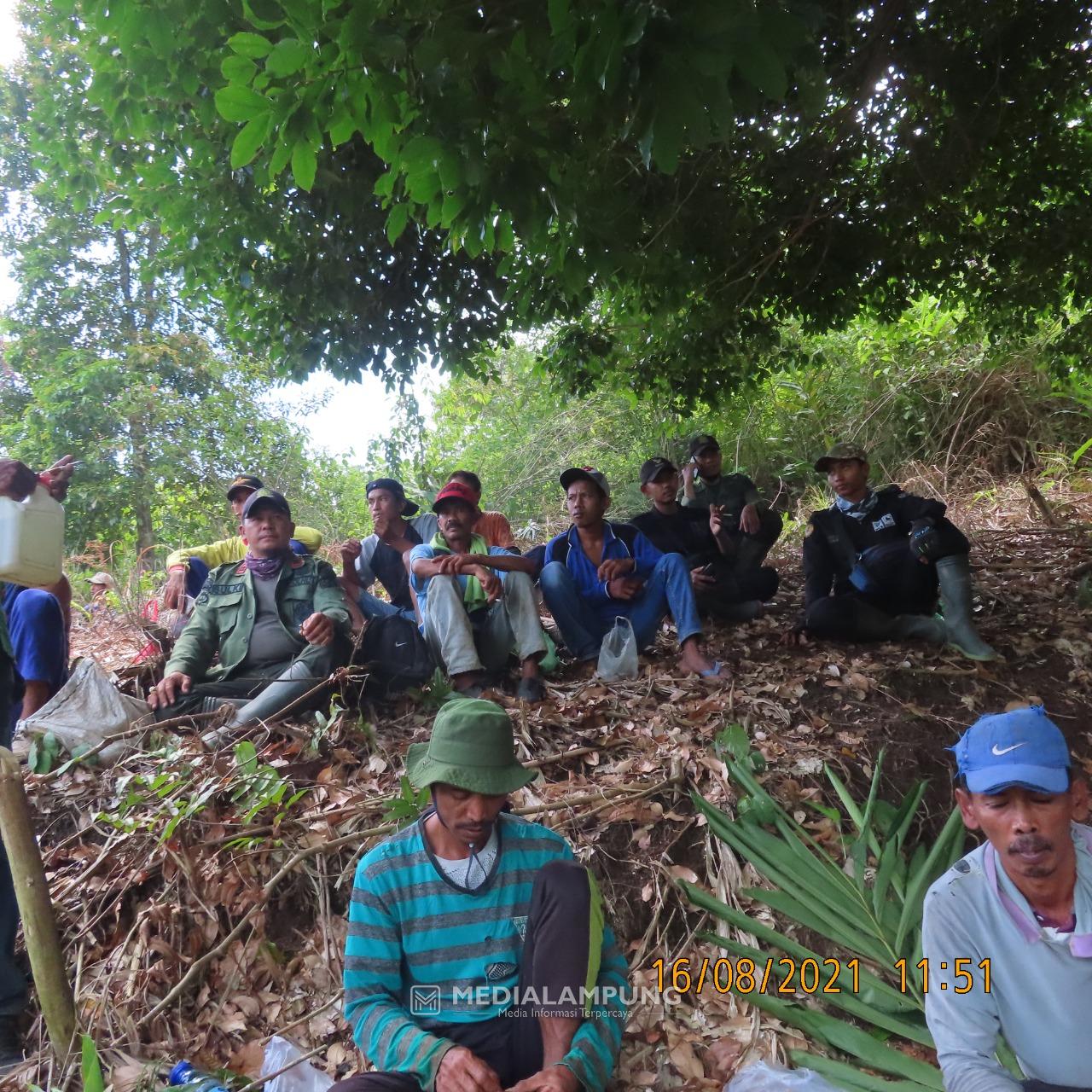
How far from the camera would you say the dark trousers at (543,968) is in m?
1.87

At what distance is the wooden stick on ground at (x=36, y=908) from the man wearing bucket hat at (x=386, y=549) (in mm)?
2867

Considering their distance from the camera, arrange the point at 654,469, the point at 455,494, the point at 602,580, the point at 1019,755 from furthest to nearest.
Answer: the point at 654,469 → the point at 602,580 → the point at 455,494 → the point at 1019,755

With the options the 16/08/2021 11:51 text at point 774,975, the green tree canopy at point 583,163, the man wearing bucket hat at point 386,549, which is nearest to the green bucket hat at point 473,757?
the 16/08/2021 11:51 text at point 774,975

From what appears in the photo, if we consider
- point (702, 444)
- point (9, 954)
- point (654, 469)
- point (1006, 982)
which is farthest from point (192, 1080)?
point (702, 444)

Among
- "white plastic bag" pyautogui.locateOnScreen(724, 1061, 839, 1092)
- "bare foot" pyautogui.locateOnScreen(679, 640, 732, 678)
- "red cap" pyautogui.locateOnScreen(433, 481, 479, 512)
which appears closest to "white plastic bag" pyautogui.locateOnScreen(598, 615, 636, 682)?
"bare foot" pyautogui.locateOnScreen(679, 640, 732, 678)

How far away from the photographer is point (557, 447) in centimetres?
1109

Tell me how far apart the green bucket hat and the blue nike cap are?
40.4 inches

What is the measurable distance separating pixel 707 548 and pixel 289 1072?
3.87 m

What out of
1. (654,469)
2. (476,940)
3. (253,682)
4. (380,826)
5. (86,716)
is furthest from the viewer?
(654,469)

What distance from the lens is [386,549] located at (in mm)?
5258

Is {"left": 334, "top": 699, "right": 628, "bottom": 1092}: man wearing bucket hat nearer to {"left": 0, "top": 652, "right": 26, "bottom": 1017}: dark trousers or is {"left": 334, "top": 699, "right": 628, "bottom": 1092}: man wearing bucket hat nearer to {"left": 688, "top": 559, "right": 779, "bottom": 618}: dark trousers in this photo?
{"left": 0, "top": 652, "right": 26, "bottom": 1017}: dark trousers

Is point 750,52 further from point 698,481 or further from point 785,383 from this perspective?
point 785,383

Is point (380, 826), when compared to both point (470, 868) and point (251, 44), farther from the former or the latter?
point (251, 44)

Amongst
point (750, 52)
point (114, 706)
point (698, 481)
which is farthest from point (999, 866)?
point (698, 481)
